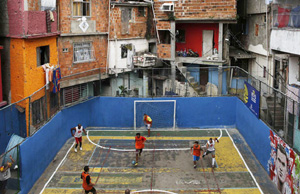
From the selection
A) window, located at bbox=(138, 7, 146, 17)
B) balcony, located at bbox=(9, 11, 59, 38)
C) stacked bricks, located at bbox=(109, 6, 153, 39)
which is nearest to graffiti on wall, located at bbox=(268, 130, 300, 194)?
balcony, located at bbox=(9, 11, 59, 38)

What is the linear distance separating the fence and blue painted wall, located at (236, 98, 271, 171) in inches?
18.7

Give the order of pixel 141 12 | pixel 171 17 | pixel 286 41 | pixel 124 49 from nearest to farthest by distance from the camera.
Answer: pixel 286 41, pixel 171 17, pixel 124 49, pixel 141 12

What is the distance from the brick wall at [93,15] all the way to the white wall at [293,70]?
44.3 feet

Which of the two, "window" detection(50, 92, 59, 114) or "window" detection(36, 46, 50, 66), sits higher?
"window" detection(36, 46, 50, 66)

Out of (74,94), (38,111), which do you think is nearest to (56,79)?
(74,94)

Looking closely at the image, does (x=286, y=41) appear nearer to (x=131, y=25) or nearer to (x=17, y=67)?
(x=17, y=67)

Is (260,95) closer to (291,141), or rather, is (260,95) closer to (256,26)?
(291,141)

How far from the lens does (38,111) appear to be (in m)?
17.9

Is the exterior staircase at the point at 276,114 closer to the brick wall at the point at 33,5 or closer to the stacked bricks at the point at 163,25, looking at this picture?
the brick wall at the point at 33,5

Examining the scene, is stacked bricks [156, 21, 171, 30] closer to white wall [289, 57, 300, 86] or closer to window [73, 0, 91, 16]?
window [73, 0, 91, 16]

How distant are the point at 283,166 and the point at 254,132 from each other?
4523 mm

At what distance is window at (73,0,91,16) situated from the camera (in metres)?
25.0

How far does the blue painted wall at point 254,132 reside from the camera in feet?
56.4

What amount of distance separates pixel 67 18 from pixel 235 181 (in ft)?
→ 49.4
